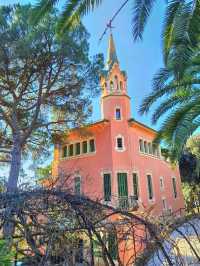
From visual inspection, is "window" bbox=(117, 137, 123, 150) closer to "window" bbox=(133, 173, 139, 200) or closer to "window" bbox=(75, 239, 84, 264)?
"window" bbox=(133, 173, 139, 200)

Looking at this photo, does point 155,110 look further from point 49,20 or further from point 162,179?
point 162,179

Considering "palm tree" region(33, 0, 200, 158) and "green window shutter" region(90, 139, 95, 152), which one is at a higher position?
"green window shutter" region(90, 139, 95, 152)

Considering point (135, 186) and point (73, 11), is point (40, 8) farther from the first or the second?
point (135, 186)

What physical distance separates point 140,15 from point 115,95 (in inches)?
716

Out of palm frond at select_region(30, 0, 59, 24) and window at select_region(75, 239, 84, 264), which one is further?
palm frond at select_region(30, 0, 59, 24)

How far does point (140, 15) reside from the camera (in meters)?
6.88

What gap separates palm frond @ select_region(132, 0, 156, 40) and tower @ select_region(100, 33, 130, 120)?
1704 centimetres

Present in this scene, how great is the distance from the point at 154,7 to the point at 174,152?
245 inches

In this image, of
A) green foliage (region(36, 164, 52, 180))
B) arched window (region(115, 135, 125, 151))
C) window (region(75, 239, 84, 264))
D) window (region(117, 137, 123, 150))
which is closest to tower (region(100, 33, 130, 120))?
arched window (region(115, 135, 125, 151))

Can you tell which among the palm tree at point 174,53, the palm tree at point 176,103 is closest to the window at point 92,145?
the palm tree at point 176,103

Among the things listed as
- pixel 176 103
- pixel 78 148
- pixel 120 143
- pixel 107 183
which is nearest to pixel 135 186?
pixel 107 183

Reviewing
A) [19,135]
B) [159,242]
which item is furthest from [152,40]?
[19,135]

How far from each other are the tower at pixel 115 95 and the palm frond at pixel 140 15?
17.0 m

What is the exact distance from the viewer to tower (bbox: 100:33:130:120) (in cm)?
2459
